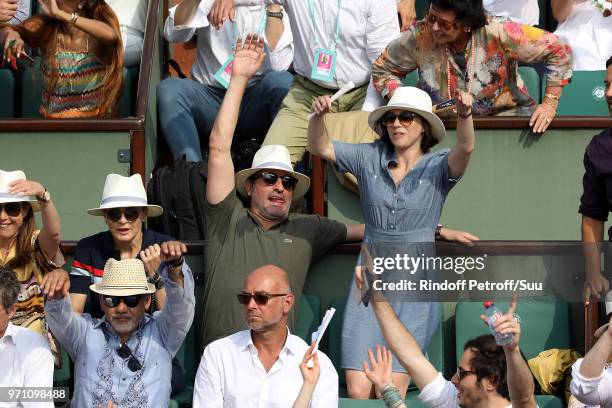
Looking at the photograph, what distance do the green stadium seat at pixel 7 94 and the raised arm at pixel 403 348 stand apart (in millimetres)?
4175

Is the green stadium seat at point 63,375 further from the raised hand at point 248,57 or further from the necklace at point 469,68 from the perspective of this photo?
the necklace at point 469,68

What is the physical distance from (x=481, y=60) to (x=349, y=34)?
116 centimetres

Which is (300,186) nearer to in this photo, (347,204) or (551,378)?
(347,204)

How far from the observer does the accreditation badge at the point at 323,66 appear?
8891mm

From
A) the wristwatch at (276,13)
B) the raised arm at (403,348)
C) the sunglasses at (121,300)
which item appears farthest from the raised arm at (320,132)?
the wristwatch at (276,13)

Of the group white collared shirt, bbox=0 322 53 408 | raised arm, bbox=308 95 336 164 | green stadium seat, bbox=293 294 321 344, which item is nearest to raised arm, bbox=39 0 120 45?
raised arm, bbox=308 95 336 164

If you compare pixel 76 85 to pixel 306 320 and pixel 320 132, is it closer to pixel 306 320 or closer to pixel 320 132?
pixel 320 132

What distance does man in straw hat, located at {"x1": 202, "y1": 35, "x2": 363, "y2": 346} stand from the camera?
7.54 m

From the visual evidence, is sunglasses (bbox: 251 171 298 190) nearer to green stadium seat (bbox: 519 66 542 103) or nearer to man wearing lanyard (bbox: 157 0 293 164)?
man wearing lanyard (bbox: 157 0 293 164)

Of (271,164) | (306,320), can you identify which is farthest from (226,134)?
(306,320)

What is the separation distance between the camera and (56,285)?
6898mm

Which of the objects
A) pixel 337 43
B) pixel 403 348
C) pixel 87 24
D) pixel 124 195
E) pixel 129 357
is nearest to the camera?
pixel 403 348

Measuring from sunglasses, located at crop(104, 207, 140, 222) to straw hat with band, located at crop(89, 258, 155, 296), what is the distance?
0.41 m

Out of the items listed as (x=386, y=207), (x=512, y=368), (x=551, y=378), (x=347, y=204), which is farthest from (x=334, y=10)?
(x=512, y=368)
